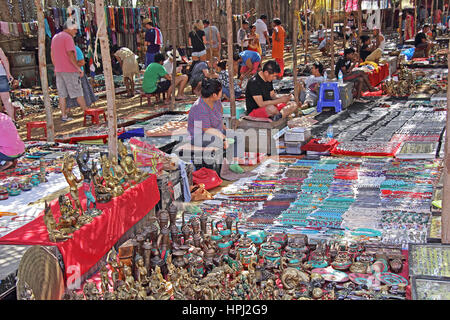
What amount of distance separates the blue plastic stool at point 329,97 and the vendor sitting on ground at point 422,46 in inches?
273

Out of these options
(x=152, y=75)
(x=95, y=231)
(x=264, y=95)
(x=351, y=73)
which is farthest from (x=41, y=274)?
(x=351, y=73)

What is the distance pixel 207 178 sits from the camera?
18.4 ft

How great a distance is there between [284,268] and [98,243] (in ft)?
4.19

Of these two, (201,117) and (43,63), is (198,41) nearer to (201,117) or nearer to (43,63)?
(43,63)

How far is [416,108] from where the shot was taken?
8875 millimetres

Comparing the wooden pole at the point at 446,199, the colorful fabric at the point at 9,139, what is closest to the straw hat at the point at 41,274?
the colorful fabric at the point at 9,139

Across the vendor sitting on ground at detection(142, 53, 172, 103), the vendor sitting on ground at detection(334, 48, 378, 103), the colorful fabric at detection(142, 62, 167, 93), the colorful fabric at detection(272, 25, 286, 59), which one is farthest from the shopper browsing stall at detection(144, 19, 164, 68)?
the vendor sitting on ground at detection(334, 48, 378, 103)

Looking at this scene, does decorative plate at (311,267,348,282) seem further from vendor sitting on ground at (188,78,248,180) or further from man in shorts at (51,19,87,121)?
man in shorts at (51,19,87,121)

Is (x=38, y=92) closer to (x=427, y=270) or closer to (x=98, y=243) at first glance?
(x=98, y=243)

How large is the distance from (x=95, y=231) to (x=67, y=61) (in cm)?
523

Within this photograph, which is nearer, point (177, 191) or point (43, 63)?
point (177, 191)

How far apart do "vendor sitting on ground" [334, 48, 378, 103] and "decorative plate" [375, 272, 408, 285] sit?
7029 millimetres

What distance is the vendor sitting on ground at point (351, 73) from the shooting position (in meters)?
10.1

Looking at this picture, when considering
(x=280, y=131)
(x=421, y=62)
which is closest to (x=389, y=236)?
(x=280, y=131)
